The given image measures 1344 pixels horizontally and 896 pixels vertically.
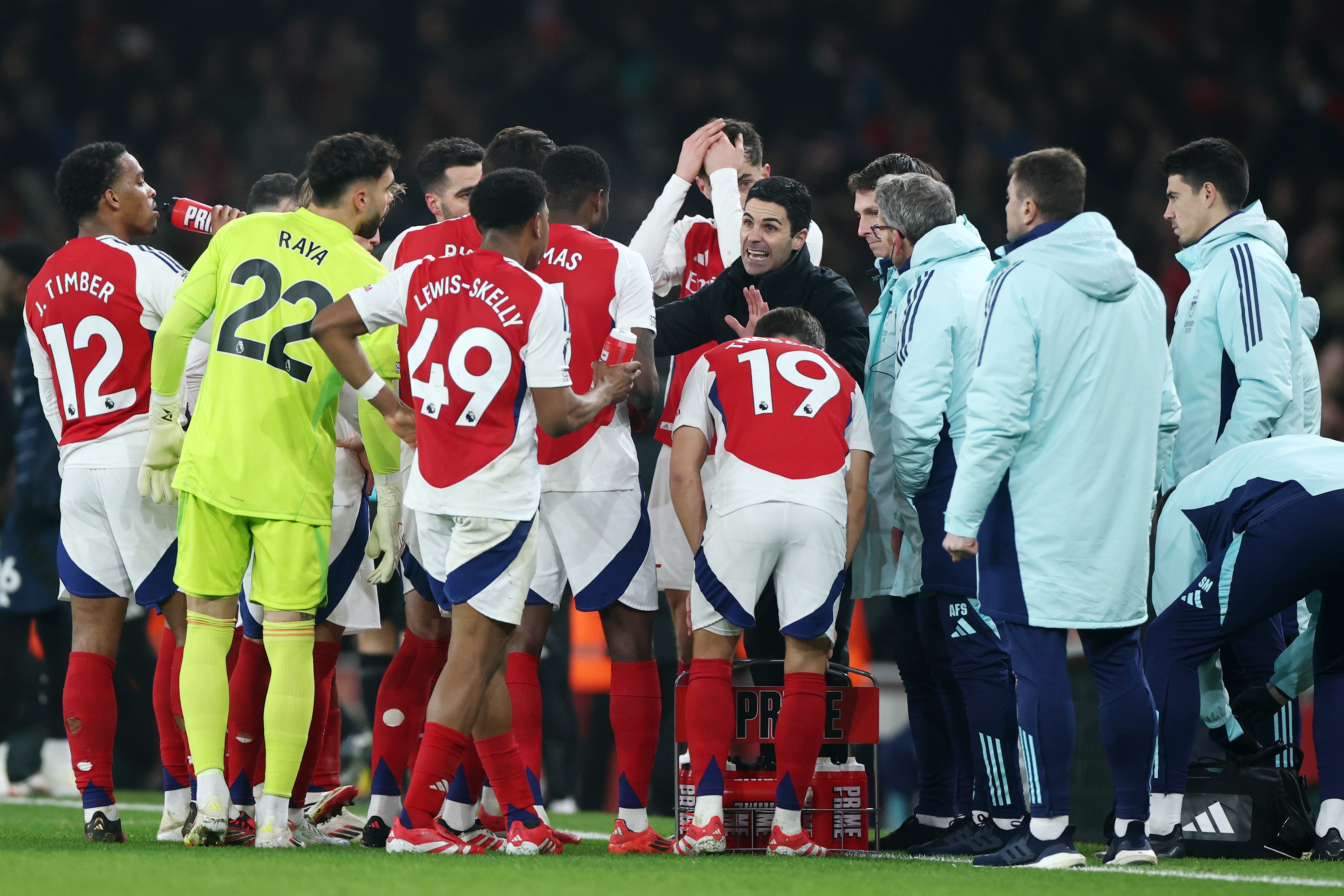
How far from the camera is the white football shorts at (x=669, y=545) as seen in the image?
19.2 feet

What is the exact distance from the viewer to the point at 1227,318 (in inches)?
228

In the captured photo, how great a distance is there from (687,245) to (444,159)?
115 centimetres

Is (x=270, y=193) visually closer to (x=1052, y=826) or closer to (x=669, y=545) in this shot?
(x=669, y=545)

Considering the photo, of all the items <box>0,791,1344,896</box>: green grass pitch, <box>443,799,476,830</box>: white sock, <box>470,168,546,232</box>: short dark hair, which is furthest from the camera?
<box>443,799,476,830</box>: white sock

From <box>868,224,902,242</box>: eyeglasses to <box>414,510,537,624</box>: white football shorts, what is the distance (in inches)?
81.3

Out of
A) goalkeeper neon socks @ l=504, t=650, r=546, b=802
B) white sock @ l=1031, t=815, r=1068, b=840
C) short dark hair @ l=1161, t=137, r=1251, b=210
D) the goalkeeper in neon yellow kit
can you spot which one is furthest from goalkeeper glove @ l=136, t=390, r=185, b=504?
short dark hair @ l=1161, t=137, r=1251, b=210

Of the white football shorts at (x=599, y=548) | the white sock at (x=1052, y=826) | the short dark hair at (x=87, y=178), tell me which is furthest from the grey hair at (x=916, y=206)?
the short dark hair at (x=87, y=178)

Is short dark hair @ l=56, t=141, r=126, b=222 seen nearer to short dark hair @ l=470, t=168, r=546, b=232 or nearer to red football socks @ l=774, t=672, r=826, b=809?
short dark hair @ l=470, t=168, r=546, b=232

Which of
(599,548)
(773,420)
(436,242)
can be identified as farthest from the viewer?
(436,242)

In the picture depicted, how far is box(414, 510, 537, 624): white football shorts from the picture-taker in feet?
15.2

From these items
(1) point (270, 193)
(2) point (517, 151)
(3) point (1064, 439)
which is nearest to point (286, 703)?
A: (2) point (517, 151)

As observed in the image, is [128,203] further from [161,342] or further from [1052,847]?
[1052,847]

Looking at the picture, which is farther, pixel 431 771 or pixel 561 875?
pixel 431 771

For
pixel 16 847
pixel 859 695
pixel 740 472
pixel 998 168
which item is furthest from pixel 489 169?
pixel 998 168
